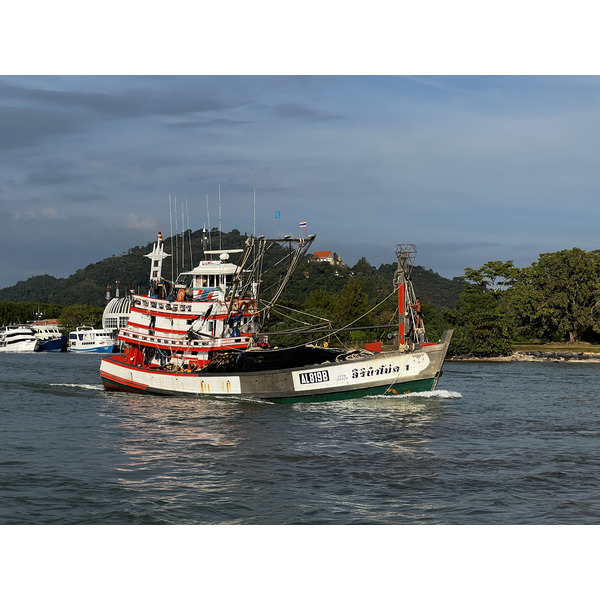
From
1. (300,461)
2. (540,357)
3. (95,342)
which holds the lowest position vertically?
(540,357)

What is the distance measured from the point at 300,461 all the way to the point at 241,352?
1853 cm

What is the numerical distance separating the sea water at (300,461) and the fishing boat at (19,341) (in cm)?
10764

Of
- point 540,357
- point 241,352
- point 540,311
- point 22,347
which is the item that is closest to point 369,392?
point 241,352

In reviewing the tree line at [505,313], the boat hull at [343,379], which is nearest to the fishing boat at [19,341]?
the tree line at [505,313]

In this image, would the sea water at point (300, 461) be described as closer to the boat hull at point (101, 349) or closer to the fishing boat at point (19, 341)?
the boat hull at point (101, 349)

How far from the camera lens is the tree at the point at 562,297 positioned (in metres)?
104

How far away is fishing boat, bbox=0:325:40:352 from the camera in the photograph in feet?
482

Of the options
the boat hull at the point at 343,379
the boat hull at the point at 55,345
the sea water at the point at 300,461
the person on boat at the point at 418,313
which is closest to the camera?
the sea water at the point at 300,461

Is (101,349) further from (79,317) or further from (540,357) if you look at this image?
(540,357)

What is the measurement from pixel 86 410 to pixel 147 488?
20731mm

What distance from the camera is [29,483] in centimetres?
2194

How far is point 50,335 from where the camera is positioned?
6294 inches

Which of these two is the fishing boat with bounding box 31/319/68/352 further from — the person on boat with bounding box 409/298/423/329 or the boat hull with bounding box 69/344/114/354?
the person on boat with bounding box 409/298/423/329

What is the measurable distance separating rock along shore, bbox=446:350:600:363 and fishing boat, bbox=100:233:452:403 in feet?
174
